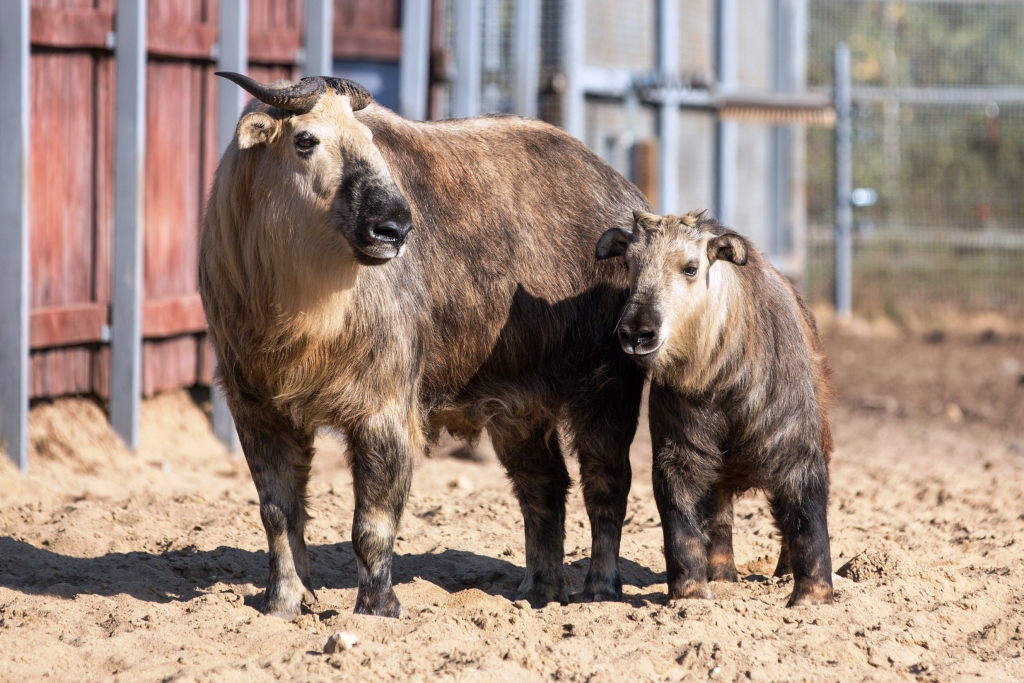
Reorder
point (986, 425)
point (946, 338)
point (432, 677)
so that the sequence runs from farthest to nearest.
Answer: point (946, 338) → point (986, 425) → point (432, 677)

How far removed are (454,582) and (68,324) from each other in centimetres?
318

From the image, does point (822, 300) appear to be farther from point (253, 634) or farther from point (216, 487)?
point (253, 634)

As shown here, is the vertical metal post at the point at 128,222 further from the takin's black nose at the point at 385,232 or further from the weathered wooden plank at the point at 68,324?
the takin's black nose at the point at 385,232

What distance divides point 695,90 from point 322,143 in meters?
8.69

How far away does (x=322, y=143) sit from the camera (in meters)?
3.98

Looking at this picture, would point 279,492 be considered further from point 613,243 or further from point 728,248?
point 728,248

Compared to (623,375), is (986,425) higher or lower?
lower

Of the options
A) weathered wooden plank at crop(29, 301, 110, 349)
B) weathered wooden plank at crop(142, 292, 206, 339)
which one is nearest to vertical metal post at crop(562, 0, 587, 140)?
weathered wooden plank at crop(142, 292, 206, 339)

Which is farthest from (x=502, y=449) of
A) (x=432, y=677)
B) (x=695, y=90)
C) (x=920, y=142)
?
(x=920, y=142)

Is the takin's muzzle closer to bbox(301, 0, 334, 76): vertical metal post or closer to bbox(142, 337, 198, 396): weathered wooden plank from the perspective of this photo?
bbox(142, 337, 198, 396): weathered wooden plank

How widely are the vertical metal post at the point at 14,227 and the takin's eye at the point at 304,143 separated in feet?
9.35

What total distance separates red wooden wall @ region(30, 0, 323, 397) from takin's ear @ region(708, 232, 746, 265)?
163 inches

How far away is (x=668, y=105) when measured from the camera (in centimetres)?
1200

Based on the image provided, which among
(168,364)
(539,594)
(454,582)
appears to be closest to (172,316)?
(168,364)
